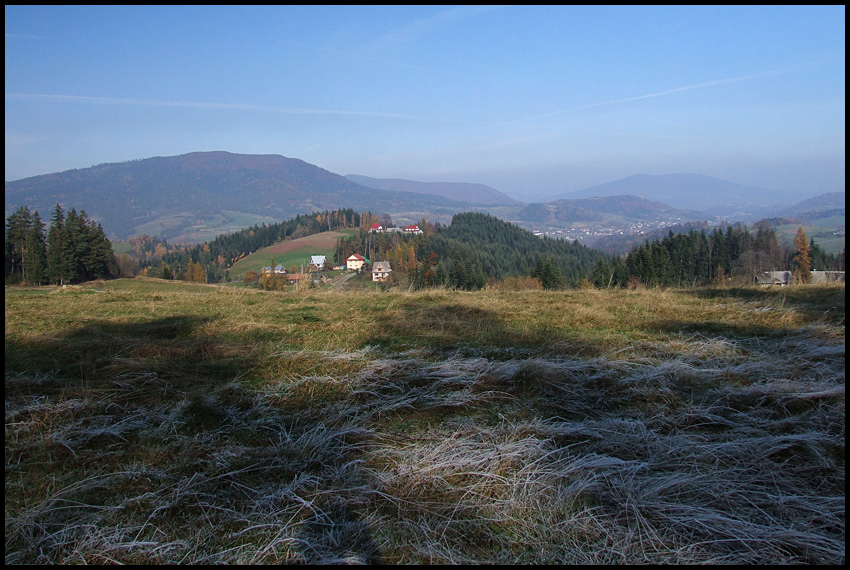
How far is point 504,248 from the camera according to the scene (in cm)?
9688

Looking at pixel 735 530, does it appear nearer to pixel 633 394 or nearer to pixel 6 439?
pixel 633 394

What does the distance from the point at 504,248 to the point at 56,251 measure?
2996 inches

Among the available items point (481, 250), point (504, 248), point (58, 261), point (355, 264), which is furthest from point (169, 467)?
point (504, 248)

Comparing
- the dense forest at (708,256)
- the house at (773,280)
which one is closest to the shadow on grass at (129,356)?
the house at (773,280)

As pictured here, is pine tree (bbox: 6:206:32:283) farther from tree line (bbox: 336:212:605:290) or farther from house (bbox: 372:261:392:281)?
tree line (bbox: 336:212:605:290)

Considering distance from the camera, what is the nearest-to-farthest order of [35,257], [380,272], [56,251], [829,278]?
[829,278]
[56,251]
[35,257]
[380,272]

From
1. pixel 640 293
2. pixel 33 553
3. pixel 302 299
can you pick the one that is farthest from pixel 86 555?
pixel 640 293

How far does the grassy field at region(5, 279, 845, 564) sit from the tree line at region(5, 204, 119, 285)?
40.5m

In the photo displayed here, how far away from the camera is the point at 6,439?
310 cm

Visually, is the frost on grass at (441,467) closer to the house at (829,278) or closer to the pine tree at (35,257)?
the house at (829,278)

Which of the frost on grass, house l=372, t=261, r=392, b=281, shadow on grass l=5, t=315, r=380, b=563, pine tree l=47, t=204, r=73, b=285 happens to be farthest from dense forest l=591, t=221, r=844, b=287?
pine tree l=47, t=204, r=73, b=285

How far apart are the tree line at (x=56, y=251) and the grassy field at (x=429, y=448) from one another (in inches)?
1594

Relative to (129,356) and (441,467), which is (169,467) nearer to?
(441,467)

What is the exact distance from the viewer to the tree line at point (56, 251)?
37.4 m
